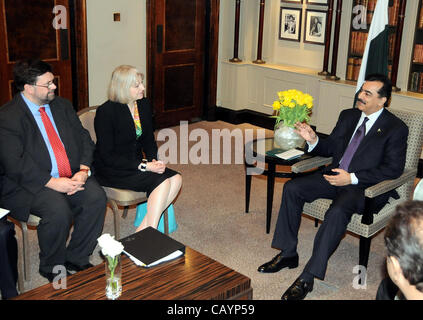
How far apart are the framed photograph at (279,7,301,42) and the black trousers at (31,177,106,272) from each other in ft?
13.2

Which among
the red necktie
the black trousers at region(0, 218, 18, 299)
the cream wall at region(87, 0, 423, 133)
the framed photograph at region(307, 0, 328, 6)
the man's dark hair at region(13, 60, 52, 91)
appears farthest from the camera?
the framed photograph at region(307, 0, 328, 6)

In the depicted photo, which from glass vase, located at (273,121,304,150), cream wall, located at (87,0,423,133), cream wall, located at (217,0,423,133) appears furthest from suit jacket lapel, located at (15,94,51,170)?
cream wall, located at (217,0,423,133)

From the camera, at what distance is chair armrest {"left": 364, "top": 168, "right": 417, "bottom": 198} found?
327cm

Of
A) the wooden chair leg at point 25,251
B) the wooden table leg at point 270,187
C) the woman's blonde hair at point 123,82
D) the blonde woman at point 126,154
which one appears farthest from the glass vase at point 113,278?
the wooden table leg at point 270,187

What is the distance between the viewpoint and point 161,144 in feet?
20.4

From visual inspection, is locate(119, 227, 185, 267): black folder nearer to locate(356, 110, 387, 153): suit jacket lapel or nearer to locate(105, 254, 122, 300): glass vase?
locate(105, 254, 122, 300): glass vase

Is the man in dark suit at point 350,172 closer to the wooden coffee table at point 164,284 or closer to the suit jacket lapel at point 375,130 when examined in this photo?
the suit jacket lapel at point 375,130

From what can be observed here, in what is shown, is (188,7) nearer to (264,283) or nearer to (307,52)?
(307,52)

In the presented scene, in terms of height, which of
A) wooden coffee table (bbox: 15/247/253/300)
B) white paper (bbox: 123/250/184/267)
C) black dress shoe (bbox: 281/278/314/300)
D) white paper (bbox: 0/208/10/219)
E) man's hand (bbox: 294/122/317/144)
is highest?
man's hand (bbox: 294/122/317/144)

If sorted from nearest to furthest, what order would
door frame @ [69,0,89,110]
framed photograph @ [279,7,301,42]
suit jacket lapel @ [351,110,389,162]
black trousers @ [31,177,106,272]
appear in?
black trousers @ [31,177,106,272], suit jacket lapel @ [351,110,389,162], door frame @ [69,0,89,110], framed photograph @ [279,7,301,42]

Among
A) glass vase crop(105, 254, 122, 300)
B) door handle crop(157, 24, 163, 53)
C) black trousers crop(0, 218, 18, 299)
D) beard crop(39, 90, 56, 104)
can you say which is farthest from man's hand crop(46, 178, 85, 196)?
door handle crop(157, 24, 163, 53)

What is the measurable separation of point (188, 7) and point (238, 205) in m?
3.10

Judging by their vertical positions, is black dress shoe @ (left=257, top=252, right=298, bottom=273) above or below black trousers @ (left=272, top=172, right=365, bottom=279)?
below

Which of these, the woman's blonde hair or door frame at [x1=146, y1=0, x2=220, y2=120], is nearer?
the woman's blonde hair
